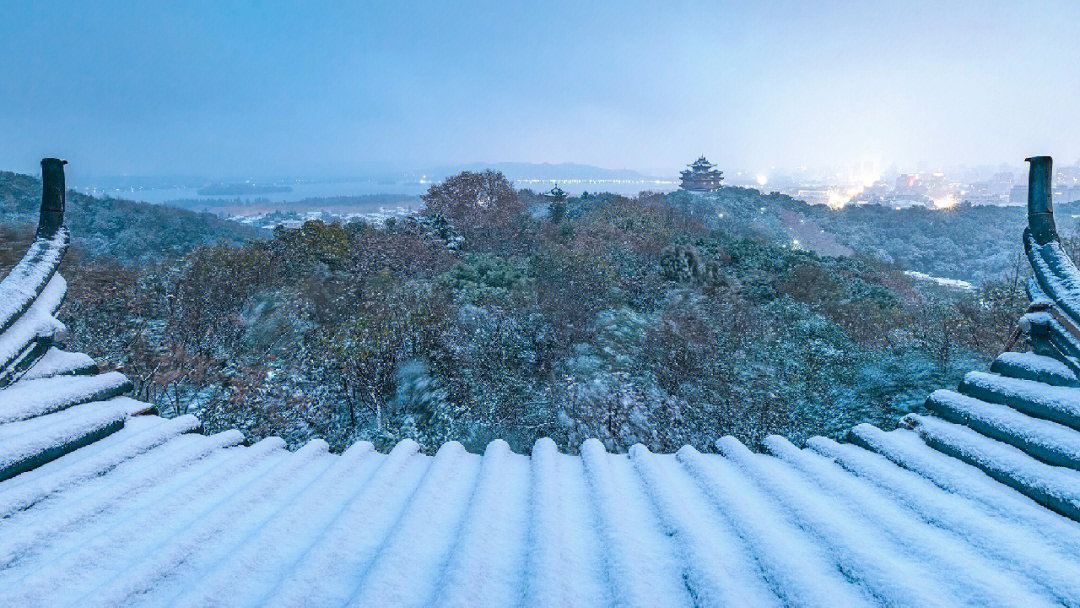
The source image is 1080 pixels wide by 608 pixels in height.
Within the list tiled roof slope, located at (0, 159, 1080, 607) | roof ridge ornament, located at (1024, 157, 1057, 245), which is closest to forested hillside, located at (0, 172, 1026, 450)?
tiled roof slope, located at (0, 159, 1080, 607)

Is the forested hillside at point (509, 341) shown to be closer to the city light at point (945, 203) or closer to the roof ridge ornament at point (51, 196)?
the roof ridge ornament at point (51, 196)

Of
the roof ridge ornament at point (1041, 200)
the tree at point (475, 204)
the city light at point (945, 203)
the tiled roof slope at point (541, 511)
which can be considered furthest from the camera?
the city light at point (945, 203)

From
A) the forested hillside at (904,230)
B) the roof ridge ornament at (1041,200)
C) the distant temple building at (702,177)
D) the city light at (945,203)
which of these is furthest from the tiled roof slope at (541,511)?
the city light at (945,203)

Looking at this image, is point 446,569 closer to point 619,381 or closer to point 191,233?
point 619,381

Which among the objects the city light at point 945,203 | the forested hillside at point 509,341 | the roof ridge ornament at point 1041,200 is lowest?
the forested hillside at point 509,341

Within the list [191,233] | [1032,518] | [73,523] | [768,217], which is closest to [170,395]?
[73,523]

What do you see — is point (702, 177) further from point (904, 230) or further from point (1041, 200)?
point (1041, 200)

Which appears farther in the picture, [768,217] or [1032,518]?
[768,217]
